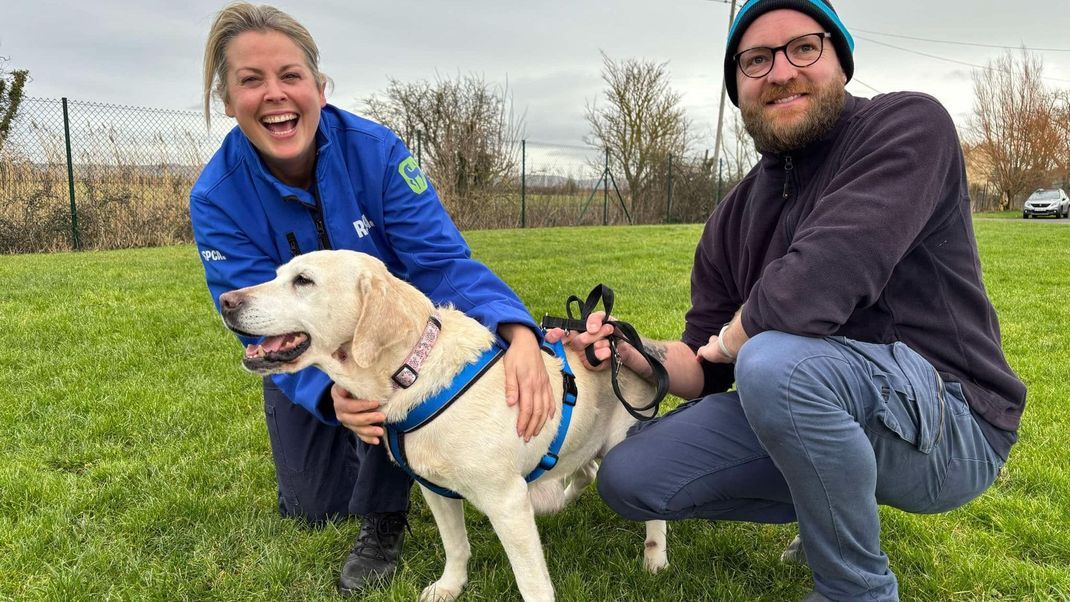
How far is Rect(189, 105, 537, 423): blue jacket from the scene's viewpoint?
2676 mm

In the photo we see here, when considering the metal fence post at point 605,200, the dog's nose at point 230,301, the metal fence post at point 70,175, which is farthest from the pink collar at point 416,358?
the metal fence post at point 605,200

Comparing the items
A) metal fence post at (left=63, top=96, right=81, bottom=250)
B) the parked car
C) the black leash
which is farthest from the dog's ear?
the parked car

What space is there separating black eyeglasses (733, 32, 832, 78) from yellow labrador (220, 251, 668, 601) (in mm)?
1322

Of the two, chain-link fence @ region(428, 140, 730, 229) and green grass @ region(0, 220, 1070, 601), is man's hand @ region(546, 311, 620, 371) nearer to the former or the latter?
green grass @ region(0, 220, 1070, 601)

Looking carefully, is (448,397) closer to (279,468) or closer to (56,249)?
(279,468)

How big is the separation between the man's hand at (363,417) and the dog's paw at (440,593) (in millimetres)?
670

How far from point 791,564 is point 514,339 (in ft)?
4.61

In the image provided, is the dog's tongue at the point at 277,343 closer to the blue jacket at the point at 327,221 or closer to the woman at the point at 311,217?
the woman at the point at 311,217

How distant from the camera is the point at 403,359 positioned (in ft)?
7.22

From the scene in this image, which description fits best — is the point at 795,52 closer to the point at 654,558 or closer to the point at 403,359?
the point at 403,359

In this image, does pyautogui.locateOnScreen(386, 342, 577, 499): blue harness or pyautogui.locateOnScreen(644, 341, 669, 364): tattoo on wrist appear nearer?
pyautogui.locateOnScreen(386, 342, 577, 499): blue harness

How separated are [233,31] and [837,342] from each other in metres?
2.42

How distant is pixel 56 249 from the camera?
1221 centimetres

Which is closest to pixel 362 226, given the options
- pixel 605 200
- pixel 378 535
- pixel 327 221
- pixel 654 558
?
pixel 327 221
